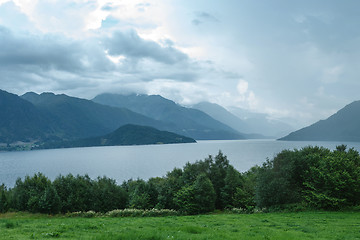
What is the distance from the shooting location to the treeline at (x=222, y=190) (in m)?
30.8

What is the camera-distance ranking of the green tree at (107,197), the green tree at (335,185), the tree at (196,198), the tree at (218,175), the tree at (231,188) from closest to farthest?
1. the green tree at (335,185)
2. the tree at (196,198)
3. the green tree at (107,197)
4. the tree at (231,188)
5. the tree at (218,175)

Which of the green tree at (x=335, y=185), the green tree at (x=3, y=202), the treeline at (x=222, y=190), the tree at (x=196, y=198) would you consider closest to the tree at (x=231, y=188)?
the treeline at (x=222, y=190)

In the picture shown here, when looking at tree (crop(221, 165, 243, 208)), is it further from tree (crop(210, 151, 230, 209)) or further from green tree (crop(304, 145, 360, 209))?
green tree (crop(304, 145, 360, 209))

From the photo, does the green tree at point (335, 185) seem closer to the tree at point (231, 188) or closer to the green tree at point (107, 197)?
the tree at point (231, 188)

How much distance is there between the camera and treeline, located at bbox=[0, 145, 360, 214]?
3083cm

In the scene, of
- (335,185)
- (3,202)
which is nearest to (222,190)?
(335,185)

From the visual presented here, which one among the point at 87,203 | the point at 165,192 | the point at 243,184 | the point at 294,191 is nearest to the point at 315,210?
the point at 294,191

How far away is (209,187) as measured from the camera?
41438 mm

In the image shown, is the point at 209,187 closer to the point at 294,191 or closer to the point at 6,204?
the point at 294,191

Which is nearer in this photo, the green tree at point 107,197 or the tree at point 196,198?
the tree at point 196,198

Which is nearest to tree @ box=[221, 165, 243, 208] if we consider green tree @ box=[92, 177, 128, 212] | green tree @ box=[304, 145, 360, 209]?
green tree @ box=[304, 145, 360, 209]

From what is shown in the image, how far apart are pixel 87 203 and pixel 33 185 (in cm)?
907

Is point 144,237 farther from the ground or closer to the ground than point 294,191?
farther from the ground

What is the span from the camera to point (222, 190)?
44562 millimetres
